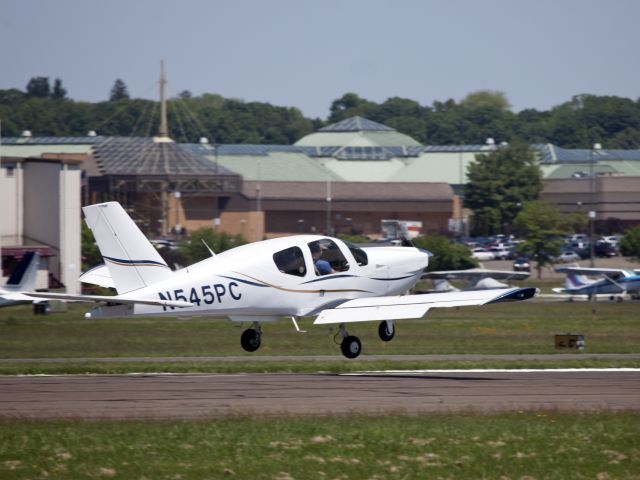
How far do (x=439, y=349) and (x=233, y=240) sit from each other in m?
56.8

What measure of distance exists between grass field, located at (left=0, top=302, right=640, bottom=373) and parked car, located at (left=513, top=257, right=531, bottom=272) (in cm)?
3728

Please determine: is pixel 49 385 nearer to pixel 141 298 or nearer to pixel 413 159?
pixel 141 298

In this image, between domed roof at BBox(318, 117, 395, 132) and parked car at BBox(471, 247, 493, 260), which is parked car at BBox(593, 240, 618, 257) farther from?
domed roof at BBox(318, 117, 395, 132)

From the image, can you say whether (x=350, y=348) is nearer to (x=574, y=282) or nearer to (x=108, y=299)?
(x=108, y=299)

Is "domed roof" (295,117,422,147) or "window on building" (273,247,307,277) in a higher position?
"domed roof" (295,117,422,147)

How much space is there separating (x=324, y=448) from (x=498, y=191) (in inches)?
4410

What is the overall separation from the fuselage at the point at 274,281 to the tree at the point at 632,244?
7211cm

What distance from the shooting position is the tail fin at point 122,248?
23.4 m

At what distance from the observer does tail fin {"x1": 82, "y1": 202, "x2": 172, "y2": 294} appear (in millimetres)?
23375

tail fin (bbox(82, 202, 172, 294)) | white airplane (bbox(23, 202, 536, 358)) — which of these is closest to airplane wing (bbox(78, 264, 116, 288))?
white airplane (bbox(23, 202, 536, 358))

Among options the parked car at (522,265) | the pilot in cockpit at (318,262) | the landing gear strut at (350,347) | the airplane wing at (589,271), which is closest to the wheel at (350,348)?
the landing gear strut at (350,347)

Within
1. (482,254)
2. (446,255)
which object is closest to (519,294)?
(446,255)

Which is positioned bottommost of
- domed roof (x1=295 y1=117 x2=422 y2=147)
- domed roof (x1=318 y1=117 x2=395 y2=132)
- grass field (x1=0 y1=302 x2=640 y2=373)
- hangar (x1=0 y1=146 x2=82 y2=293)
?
grass field (x1=0 y1=302 x2=640 y2=373)

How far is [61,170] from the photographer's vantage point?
76875mm
